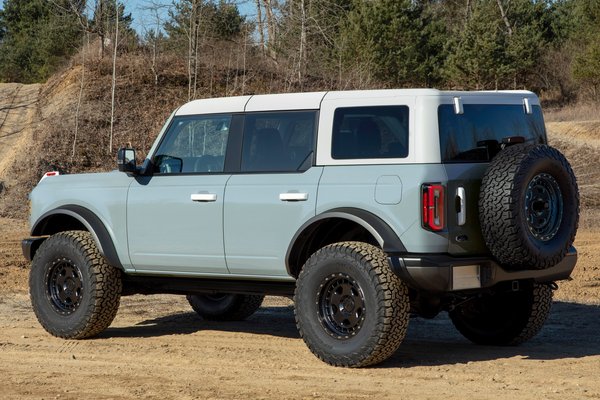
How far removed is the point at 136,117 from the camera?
3219 centimetres

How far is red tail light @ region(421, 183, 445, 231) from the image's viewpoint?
7.49 m

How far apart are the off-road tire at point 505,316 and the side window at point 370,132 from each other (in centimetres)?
166

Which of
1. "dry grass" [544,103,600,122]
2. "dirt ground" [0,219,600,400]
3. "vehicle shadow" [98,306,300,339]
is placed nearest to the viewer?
"dirt ground" [0,219,600,400]

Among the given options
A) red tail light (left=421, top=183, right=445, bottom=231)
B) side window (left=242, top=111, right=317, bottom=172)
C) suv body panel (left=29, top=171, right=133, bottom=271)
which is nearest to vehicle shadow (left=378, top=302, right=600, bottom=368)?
red tail light (left=421, top=183, right=445, bottom=231)

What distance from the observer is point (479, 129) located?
8.10 m

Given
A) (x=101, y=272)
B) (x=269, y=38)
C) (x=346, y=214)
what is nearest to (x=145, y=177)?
(x=101, y=272)

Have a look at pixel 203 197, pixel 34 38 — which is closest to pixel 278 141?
pixel 203 197

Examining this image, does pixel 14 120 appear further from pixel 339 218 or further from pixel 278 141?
pixel 339 218

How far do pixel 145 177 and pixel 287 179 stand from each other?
159 cm

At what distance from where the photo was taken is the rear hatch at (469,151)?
7.61m

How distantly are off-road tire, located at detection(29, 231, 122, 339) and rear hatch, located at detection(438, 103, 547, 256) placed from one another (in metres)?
3.33

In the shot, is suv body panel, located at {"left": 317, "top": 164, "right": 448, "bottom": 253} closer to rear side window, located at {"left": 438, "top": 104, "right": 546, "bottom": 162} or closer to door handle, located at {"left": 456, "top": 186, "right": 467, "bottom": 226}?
door handle, located at {"left": 456, "top": 186, "right": 467, "bottom": 226}

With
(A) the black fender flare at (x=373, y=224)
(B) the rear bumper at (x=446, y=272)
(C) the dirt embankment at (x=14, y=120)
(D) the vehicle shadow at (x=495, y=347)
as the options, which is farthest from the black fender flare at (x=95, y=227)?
(C) the dirt embankment at (x=14, y=120)

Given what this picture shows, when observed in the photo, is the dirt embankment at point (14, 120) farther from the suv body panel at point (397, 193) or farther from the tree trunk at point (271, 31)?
the suv body panel at point (397, 193)
